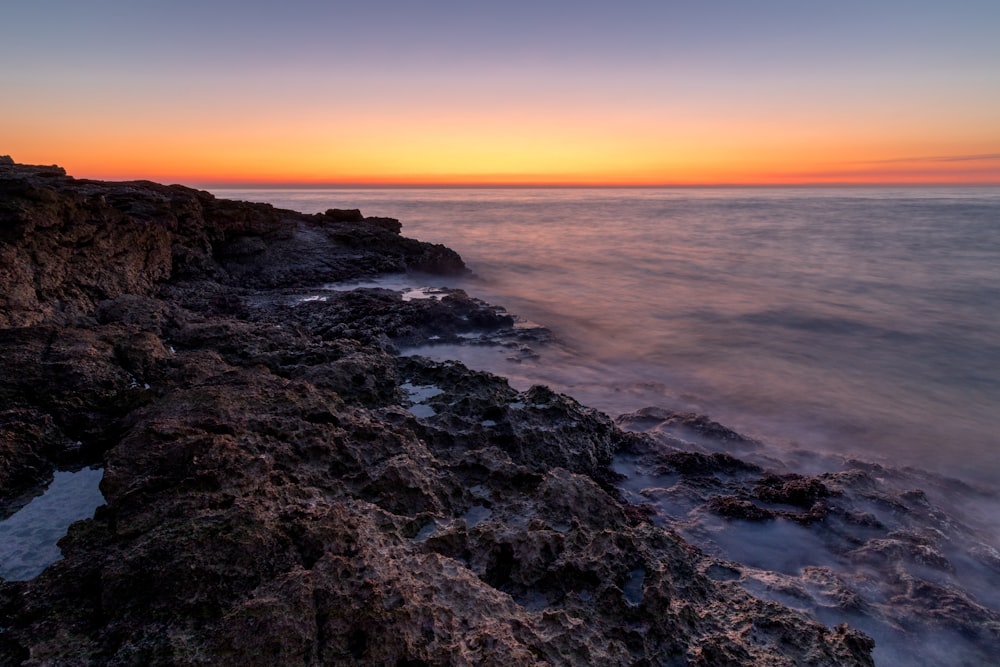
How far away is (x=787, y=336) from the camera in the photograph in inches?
488

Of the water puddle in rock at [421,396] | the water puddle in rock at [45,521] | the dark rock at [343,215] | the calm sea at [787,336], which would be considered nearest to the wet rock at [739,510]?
the calm sea at [787,336]

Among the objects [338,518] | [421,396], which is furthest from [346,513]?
[421,396]

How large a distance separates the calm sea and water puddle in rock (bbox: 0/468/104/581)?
20.3 ft

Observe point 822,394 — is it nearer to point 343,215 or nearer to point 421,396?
point 421,396

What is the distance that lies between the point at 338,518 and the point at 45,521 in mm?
1814

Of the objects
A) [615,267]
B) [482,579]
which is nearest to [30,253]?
[482,579]

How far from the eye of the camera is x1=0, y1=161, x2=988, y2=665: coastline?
2.30 meters

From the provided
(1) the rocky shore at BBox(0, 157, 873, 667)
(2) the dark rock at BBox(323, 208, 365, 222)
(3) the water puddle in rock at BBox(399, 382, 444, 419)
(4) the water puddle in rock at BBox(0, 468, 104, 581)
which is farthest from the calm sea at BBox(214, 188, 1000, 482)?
(4) the water puddle in rock at BBox(0, 468, 104, 581)

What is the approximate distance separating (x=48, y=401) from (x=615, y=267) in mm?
19992

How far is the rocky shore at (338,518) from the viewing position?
7.52ft

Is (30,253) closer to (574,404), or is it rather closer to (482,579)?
(574,404)

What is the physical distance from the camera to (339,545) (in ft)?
8.80

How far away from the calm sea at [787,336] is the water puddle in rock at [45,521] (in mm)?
6182

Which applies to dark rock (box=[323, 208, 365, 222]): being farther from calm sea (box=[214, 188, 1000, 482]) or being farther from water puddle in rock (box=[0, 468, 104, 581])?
water puddle in rock (box=[0, 468, 104, 581])
